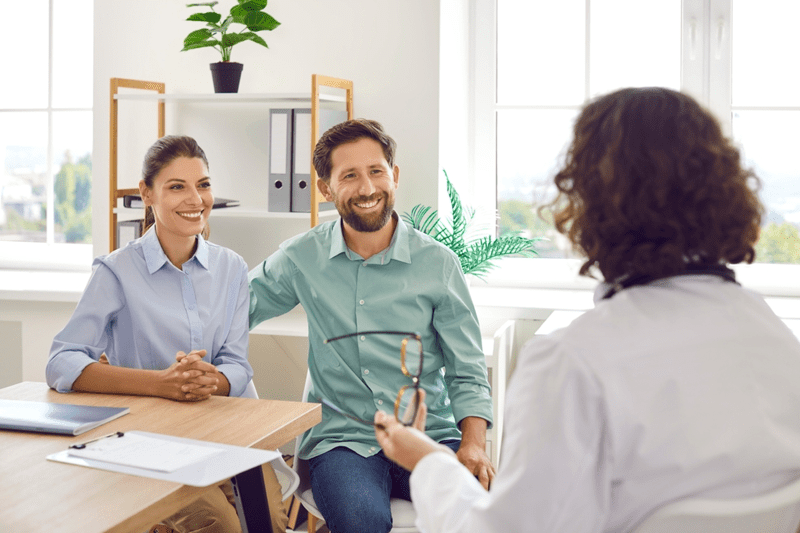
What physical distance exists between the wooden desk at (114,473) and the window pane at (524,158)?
1.95 meters

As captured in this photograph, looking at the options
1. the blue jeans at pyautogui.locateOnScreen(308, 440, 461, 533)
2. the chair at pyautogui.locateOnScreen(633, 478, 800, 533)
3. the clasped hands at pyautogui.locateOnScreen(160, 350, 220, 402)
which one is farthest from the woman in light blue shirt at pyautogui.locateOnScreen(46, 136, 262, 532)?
the chair at pyautogui.locateOnScreen(633, 478, 800, 533)

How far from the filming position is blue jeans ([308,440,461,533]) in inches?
67.4

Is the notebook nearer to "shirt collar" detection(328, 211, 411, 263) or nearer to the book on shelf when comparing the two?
"shirt collar" detection(328, 211, 411, 263)

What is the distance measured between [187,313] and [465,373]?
707mm

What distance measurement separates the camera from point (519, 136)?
3.39 m

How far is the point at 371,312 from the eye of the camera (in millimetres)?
2035

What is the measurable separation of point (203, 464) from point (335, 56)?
2110 millimetres

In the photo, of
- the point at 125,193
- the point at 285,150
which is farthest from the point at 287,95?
the point at 125,193

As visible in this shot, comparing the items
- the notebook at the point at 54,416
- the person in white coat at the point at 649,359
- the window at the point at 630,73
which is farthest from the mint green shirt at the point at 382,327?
the window at the point at 630,73

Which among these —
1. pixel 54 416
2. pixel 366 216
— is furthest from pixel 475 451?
pixel 54 416

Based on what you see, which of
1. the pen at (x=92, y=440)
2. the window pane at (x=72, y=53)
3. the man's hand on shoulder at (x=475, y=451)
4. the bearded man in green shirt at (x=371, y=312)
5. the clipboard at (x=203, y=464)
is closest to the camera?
the clipboard at (x=203, y=464)

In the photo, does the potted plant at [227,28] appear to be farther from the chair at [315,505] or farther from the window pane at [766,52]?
the window pane at [766,52]

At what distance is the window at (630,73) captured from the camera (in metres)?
3.18

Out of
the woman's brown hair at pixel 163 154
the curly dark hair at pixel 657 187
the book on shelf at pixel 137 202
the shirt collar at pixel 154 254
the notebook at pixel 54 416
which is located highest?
the woman's brown hair at pixel 163 154
